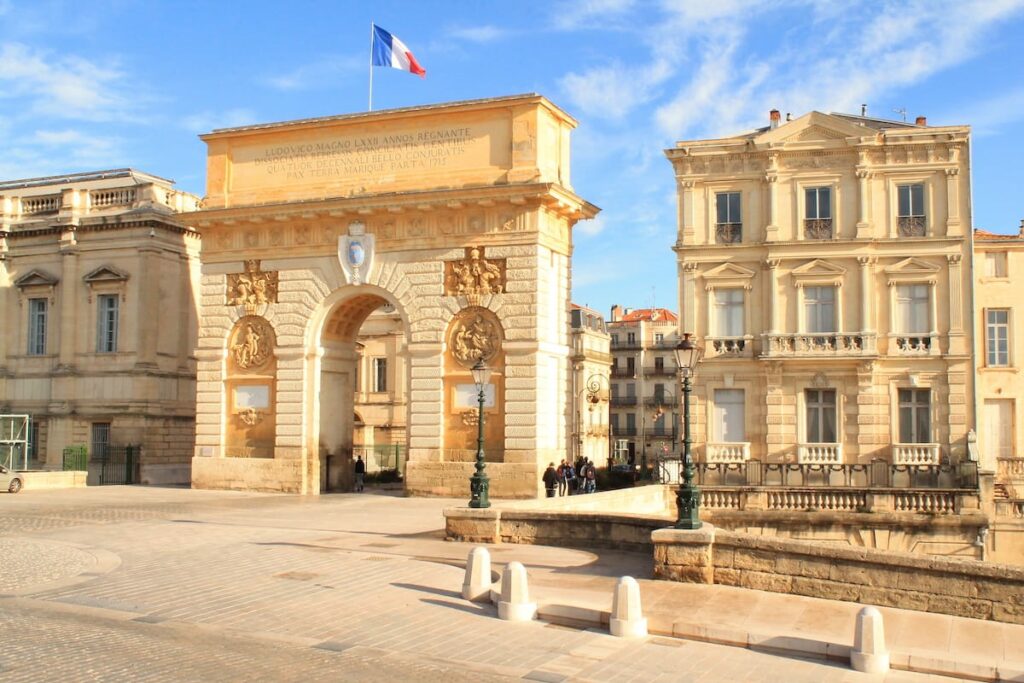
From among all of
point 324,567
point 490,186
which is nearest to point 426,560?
point 324,567

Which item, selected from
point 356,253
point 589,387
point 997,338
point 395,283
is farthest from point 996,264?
point 589,387

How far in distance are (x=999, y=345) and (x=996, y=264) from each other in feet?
8.71

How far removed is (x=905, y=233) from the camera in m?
33.0

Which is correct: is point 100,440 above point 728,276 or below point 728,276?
below

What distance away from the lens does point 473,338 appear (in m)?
30.6

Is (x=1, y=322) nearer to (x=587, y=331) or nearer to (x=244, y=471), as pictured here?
(x=244, y=471)

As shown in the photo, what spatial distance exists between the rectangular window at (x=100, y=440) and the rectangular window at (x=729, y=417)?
2195cm

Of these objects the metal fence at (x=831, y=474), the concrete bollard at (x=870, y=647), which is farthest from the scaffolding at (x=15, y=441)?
the concrete bollard at (x=870, y=647)

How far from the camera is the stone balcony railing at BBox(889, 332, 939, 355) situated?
32.4 metres

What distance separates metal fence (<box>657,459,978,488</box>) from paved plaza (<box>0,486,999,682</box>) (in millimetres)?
14205

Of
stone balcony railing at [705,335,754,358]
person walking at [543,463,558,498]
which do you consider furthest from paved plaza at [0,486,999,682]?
stone balcony railing at [705,335,754,358]

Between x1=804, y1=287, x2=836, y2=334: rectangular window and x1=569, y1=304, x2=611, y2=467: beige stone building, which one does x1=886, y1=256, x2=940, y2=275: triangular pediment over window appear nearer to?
x1=804, y1=287, x2=836, y2=334: rectangular window

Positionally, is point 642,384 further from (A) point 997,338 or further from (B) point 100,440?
(B) point 100,440

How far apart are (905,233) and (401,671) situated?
2730 cm
